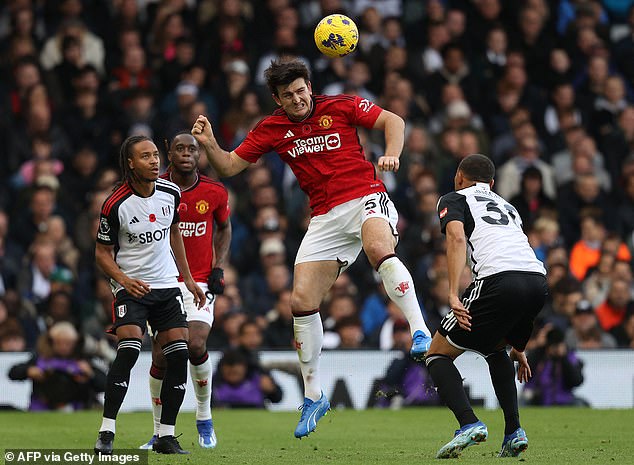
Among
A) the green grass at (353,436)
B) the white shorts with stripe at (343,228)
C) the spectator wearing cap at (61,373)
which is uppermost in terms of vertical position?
the white shorts with stripe at (343,228)

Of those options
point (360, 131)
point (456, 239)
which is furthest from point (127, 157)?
point (360, 131)

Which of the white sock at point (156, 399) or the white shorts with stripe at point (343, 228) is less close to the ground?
the white shorts with stripe at point (343, 228)

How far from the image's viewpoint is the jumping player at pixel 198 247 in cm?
1116

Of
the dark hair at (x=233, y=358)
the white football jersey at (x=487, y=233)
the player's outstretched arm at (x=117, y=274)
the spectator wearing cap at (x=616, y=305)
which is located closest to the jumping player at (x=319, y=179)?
the white football jersey at (x=487, y=233)

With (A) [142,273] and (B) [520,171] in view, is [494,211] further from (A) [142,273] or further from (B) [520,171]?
(B) [520,171]

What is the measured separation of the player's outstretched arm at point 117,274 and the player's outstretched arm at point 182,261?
2.26 feet

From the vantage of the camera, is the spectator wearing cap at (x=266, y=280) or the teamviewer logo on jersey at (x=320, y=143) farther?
the spectator wearing cap at (x=266, y=280)

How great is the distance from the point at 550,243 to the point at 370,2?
19.2 ft

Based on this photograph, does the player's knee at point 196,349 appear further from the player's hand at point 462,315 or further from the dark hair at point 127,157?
the player's hand at point 462,315

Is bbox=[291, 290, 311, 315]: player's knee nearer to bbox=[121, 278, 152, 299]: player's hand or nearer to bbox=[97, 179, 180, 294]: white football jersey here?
bbox=[97, 179, 180, 294]: white football jersey

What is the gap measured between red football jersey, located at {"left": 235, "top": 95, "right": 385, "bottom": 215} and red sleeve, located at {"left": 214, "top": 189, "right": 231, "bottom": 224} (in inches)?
49.0

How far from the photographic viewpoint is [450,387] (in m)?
9.16

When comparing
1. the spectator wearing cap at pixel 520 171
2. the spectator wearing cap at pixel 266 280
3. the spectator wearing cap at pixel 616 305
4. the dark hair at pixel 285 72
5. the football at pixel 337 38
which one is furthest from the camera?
the spectator wearing cap at pixel 520 171

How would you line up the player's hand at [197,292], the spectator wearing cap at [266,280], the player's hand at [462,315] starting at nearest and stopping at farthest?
the player's hand at [462,315]
the player's hand at [197,292]
the spectator wearing cap at [266,280]
